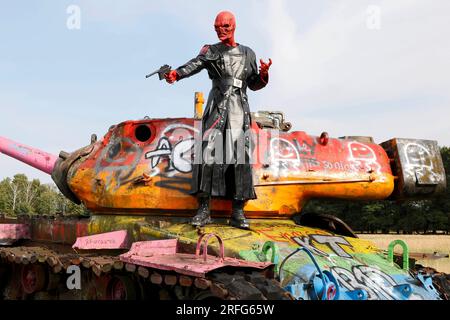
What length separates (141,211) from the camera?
783 cm

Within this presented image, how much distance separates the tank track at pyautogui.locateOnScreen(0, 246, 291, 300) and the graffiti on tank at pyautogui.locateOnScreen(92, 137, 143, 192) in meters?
1.15

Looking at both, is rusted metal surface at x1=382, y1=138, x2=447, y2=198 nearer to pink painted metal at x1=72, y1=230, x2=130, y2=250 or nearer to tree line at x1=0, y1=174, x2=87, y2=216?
pink painted metal at x1=72, y1=230, x2=130, y2=250

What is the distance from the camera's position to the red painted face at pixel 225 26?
24.9 feet

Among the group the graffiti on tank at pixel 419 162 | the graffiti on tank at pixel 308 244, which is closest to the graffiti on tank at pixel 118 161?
the graffiti on tank at pixel 308 244

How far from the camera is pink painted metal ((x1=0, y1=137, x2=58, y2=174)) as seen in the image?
1012 cm

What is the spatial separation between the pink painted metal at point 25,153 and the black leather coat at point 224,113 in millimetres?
3953

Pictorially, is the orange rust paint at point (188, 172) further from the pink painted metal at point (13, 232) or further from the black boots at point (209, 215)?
the pink painted metal at point (13, 232)

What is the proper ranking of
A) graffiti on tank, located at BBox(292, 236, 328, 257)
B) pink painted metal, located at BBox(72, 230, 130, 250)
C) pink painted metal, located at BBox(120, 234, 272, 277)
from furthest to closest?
pink painted metal, located at BBox(72, 230, 130, 250) → graffiti on tank, located at BBox(292, 236, 328, 257) → pink painted metal, located at BBox(120, 234, 272, 277)

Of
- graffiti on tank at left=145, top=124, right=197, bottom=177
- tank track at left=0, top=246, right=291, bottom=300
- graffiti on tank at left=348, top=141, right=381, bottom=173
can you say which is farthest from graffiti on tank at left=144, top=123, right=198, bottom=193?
graffiti on tank at left=348, top=141, right=381, bottom=173

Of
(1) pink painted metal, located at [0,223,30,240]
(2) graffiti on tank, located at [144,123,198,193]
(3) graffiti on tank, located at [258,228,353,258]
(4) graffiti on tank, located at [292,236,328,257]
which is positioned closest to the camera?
(4) graffiti on tank, located at [292,236,328,257]

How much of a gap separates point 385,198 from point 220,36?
142 inches

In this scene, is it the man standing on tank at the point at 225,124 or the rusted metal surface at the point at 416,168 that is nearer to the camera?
the man standing on tank at the point at 225,124

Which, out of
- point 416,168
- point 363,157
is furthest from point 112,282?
point 416,168

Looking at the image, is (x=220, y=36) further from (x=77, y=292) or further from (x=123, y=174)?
(x=77, y=292)
